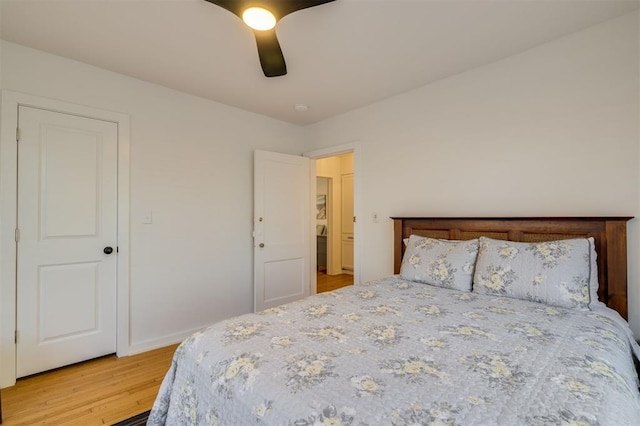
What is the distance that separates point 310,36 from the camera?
2031mm

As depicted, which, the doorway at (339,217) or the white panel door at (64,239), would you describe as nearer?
the white panel door at (64,239)

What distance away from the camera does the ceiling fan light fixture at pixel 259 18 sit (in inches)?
56.7

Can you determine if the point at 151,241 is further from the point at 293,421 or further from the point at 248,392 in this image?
the point at 293,421

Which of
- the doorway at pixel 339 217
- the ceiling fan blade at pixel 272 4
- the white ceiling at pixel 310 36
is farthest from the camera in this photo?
the doorway at pixel 339 217

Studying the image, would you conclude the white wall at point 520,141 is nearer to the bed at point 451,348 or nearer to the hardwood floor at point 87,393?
the bed at point 451,348

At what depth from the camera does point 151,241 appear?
2.75 m

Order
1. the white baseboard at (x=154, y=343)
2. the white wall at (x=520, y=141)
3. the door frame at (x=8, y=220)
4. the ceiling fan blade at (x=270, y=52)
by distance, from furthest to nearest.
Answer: the white baseboard at (x=154, y=343) → the door frame at (x=8, y=220) → the white wall at (x=520, y=141) → the ceiling fan blade at (x=270, y=52)

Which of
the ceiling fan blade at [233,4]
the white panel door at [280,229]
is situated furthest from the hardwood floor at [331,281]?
the ceiling fan blade at [233,4]

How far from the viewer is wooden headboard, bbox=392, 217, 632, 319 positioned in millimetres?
1810

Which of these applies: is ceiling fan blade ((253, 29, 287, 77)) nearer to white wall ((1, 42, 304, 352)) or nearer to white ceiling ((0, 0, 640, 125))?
white ceiling ((0, 0, 640, 125))

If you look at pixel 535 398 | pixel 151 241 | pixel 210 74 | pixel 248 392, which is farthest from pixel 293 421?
pixel 210 74

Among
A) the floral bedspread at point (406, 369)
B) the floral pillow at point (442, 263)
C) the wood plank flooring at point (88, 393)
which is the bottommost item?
the wood plank flooring at point (88, 393)

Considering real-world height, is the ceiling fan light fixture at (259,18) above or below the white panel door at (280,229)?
above

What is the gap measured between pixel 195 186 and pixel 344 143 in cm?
169
